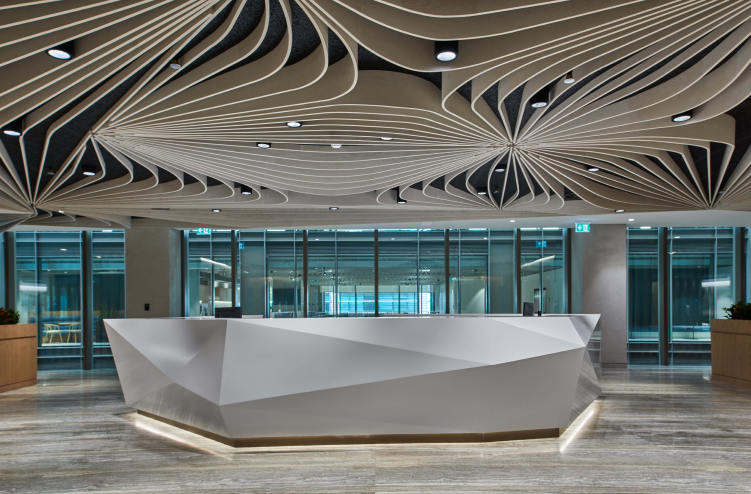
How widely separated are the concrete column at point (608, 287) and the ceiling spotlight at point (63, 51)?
38.8 ft

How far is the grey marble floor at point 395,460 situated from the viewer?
15.8 feet

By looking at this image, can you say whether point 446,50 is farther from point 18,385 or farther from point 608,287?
point 18,385

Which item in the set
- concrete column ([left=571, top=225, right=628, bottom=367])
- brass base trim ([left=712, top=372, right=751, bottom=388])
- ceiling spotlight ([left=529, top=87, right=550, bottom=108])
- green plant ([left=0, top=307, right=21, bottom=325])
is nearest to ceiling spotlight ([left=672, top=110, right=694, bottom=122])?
ceiling spotlight ([left=529, top=87, right=550, bottom=108])

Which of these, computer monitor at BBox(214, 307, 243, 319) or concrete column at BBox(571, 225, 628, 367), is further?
concrete column at BBox(571, 225, 628, 367)

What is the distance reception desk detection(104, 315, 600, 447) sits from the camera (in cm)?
598

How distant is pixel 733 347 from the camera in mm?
11039

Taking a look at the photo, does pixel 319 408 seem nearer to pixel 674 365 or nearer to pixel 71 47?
pixel 71 47

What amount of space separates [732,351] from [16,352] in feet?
47.9

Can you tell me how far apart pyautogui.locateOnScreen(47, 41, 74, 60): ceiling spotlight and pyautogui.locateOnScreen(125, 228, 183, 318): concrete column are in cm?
1011

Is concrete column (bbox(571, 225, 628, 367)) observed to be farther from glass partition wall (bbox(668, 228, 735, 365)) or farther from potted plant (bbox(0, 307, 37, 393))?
potted plant (bbox(0, 307, 37, 393))

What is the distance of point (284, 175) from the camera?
7602 millimetres

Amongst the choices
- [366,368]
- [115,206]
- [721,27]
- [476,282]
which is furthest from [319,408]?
[476,282]

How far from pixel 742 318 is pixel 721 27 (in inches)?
384

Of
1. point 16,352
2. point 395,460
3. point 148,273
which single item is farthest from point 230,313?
point 148,273
